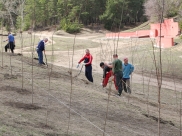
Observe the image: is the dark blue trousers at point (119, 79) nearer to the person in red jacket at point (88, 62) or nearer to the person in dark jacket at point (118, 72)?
the person in dark jacket at point (118, 72)

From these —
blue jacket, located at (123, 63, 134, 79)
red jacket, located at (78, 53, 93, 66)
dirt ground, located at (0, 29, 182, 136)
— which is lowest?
dirt ground, located at (0, 29, 182, 136)

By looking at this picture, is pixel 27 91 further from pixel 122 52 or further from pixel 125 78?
pixel 122 52

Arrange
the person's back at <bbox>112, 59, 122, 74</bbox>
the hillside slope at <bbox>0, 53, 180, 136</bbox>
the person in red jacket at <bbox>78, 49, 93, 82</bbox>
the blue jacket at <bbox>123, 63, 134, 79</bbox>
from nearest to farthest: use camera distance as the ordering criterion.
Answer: the hillside slope at <bbox>0, 53, 180, 136</bbox>
the person's back at <bbox>112, 59, 122, 74</bbox>
the blue jacket at <bbox>123, 63, 134, 79</bbox>
the person in red jacket at <bbox>78, 49, 93, 82</bbox>

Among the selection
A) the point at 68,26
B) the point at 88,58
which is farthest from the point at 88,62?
the point at 68,26

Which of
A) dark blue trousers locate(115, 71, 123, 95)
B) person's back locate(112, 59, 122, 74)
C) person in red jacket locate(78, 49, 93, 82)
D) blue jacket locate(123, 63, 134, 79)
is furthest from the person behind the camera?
person in red jacket locate(78, 49, 93, 82)

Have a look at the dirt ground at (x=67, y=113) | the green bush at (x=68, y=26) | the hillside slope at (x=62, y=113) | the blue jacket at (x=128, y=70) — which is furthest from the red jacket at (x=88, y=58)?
the green bush at (x=68, y=26)

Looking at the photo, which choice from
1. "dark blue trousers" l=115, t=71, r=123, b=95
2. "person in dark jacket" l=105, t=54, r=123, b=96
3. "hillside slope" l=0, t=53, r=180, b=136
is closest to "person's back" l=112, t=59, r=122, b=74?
"person in dark jacket" l=105, t=54, r=123, b=96

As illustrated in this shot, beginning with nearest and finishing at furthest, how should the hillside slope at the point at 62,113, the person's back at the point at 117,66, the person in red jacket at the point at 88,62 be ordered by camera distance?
the hillside slope at the point at 62,113 < the person's back at the point at 117,66 < the person in red jacket at the point at 88,62

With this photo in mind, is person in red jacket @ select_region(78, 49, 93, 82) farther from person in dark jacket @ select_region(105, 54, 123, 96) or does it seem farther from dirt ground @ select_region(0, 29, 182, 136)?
person in dark jacket @ select_region(105, 54, 123, 96)

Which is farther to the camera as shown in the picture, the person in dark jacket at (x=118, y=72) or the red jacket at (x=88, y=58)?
the red jacket at (x=88, y=58)

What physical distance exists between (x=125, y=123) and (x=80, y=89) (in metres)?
3.33

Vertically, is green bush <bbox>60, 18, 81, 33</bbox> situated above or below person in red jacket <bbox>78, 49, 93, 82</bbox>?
above

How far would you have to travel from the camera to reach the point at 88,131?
745 centimetres

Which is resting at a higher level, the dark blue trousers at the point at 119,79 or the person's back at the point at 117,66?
the person's back at the point at 117,66
